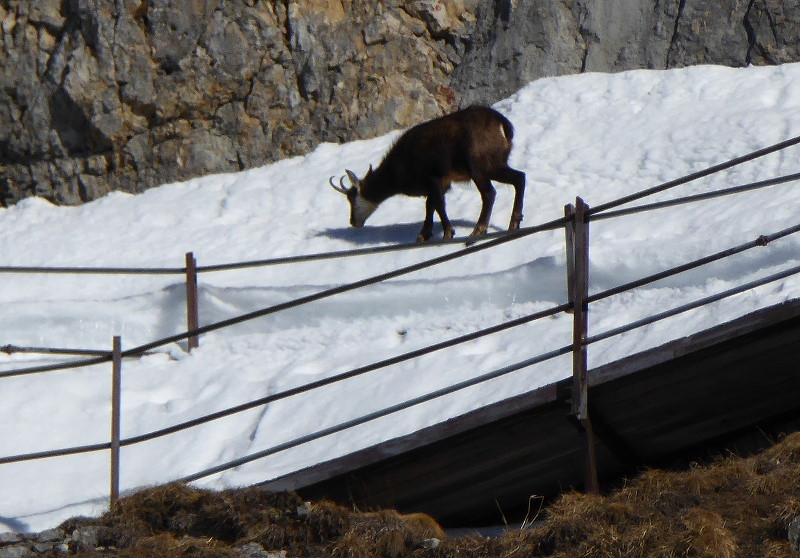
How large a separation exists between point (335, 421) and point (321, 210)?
539cm

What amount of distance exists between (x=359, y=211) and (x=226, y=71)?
421cm

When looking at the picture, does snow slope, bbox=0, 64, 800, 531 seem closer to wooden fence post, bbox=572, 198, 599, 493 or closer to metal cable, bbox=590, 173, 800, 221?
metal cable, bbox=590, 173, 800, 221

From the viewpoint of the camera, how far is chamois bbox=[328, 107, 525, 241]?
38.5 ft

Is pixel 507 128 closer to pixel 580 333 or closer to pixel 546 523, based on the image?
pixel 580 333

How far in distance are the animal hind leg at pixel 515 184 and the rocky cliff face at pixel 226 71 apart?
4442mm

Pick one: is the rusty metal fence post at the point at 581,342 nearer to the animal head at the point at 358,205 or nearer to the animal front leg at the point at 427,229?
the animal front leg at the point at 427,229

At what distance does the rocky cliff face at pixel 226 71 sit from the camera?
16.0m

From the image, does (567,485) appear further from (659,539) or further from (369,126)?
(369,126)

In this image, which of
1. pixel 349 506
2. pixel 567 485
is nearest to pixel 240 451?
pixel 349 506

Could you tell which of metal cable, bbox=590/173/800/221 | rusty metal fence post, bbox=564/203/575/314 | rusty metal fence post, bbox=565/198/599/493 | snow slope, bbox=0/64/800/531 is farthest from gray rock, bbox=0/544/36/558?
metal cable, bbox=590/173/800/221

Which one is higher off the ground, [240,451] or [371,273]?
[371,273]

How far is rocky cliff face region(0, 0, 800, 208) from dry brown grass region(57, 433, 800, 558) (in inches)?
401

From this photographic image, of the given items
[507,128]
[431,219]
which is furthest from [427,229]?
[507,128]

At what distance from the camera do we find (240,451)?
8172 mm
